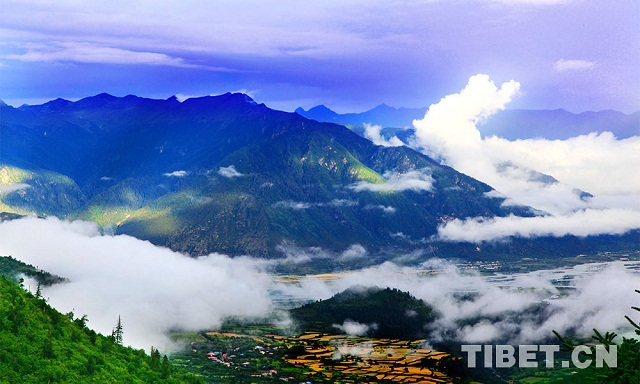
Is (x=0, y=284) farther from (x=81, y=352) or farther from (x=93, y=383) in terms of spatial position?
(x=93, y=383)

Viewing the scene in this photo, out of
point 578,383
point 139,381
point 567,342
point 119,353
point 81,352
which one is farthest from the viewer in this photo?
point 578,383

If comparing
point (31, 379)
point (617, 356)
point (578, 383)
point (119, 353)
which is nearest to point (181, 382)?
point (119, 353)

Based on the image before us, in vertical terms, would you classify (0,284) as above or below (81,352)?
above

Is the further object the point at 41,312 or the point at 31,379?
the point at 41,312

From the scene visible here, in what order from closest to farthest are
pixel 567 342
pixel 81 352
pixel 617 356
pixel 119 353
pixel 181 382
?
pixel 567 342 → pixel 617 356 → pixel 81 352 → pixel 119 353 → pixel 181 382

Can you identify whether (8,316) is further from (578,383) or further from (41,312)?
(578,383)

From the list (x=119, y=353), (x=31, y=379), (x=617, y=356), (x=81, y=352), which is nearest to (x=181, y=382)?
(x=119, y=353)
